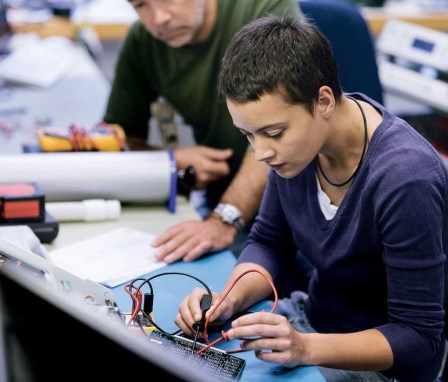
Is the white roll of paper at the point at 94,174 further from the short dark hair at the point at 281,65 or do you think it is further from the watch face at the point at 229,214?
the short dark hair at the point at 281,65

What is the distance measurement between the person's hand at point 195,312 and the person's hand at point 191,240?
259 mm

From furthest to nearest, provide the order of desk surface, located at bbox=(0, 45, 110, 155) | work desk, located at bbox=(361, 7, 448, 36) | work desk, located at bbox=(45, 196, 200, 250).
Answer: work desk, located at bbox=(361, 7, 448, 36), desk surface, located at bbox=(0, 45, 110, 155), work desk, located at bbox=(45, 196, 200, 250)

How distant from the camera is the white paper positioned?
1.43 metres

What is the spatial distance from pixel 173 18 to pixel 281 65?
82cm

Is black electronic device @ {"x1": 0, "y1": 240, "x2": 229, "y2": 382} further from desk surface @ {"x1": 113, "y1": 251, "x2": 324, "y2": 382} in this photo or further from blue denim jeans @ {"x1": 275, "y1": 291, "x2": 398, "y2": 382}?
blue denim jeans @ {"x1": 275, "y1": 291, "x2": 398, "y2": 382}

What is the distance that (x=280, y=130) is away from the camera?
1.15 m

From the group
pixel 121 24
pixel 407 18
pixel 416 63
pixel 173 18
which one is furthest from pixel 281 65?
pixel 407 18

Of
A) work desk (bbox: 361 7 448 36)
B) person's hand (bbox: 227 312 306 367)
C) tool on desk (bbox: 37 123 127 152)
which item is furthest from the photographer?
work desk (bbox: 361 7 448 36)

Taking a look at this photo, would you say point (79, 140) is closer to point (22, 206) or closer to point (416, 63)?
point (22, 206)

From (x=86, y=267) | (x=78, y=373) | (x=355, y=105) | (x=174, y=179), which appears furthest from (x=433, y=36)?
(x=78, y=373)

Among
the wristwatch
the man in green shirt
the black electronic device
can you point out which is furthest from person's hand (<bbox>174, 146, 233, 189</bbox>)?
the black electronic device

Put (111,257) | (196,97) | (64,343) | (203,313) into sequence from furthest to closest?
(196,97) → (111,257) → (203,313) → (64,343)

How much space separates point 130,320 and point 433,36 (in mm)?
2282

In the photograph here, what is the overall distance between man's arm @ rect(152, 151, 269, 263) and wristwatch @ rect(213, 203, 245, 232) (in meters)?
0.01
